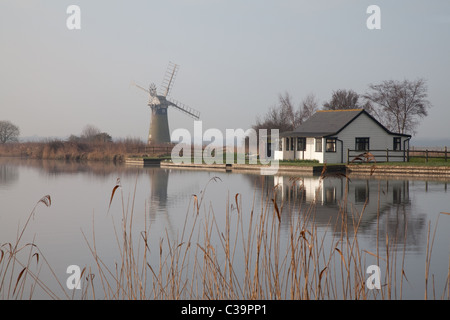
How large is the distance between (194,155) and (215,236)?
108 ft

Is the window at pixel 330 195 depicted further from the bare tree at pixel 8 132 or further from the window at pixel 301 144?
the bare tree at pixel 8 132

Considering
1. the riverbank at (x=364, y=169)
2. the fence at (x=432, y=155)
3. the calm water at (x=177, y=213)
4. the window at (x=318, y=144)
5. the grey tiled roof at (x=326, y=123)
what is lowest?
the calm water at (x=177, y=213)

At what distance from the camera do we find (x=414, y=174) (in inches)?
1057

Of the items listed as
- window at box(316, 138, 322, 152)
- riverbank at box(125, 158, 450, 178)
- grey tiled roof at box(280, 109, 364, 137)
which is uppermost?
grey tiled roof at box(280, 109, 364, 137)

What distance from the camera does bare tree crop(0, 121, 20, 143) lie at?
70.4m

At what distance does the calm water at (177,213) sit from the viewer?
8.04 meters

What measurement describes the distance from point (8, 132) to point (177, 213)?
64.4m

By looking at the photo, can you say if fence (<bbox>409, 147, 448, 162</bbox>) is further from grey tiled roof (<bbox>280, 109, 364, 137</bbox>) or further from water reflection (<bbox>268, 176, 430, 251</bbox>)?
water reflection (<bbox>268, 176, 430, 251</bbox>)

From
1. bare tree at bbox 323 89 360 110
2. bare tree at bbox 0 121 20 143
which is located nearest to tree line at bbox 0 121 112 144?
bare tree at bbox 0 121 20 143

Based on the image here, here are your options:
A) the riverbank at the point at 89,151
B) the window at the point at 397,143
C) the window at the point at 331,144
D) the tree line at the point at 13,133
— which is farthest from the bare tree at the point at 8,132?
the window at the point at 397,143

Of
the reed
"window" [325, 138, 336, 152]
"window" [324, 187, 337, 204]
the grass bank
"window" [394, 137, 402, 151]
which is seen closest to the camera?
the reed

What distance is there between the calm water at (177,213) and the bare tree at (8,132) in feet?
167

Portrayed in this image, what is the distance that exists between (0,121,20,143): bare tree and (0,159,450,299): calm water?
5082 centimetres

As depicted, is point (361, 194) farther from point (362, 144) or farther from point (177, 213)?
point (362, 144)
